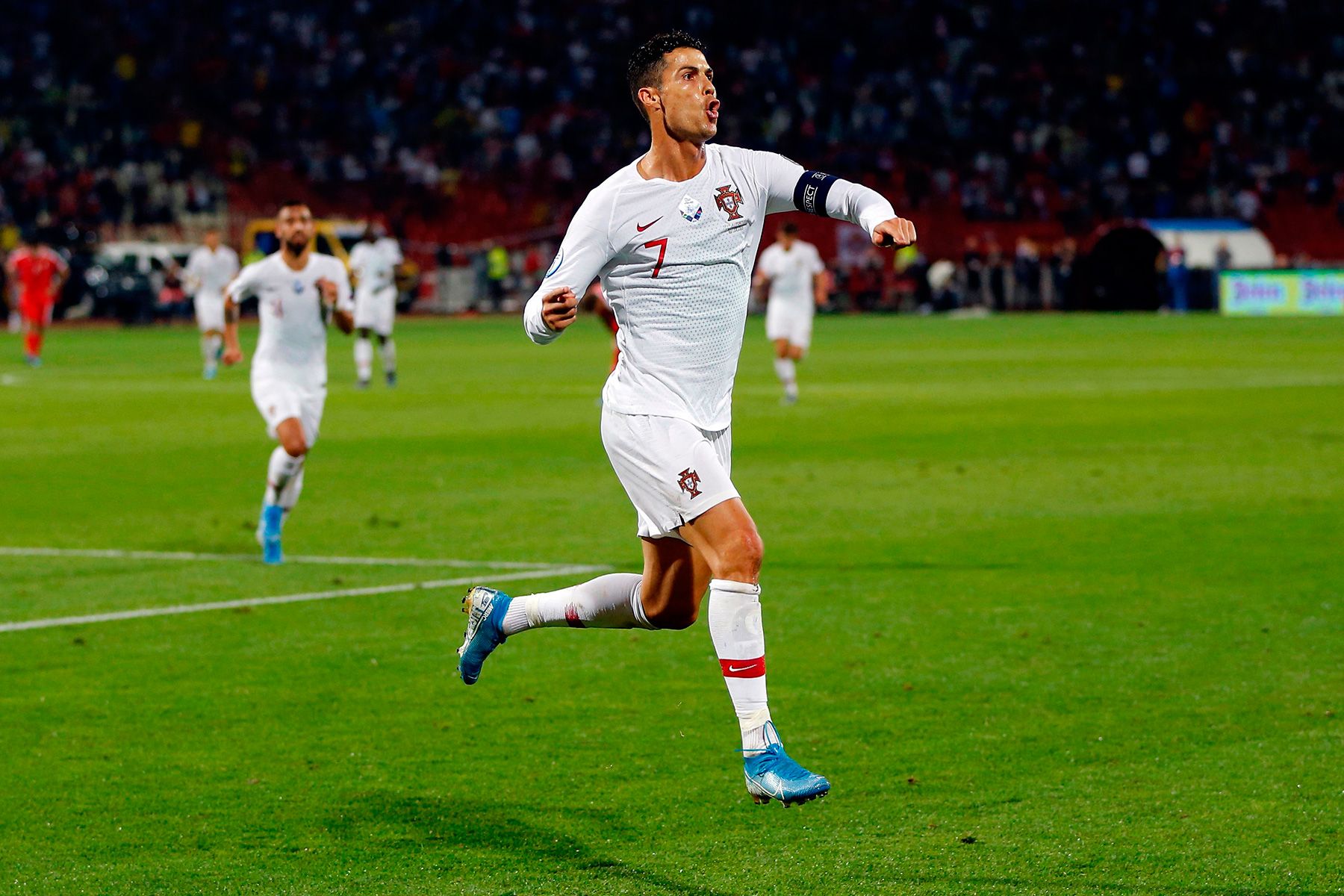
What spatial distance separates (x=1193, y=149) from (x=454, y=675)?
48.2 m

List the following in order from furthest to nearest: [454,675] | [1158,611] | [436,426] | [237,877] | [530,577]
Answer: [436,426]
[530,577]
[1158,611]
[454,675]
[237,877]

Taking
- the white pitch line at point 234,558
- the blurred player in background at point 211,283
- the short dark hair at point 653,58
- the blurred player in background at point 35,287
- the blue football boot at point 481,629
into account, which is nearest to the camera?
the short dark hair at point 653,58

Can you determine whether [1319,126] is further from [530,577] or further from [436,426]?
[530,577]

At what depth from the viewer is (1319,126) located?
52.5m

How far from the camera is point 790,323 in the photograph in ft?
81.4

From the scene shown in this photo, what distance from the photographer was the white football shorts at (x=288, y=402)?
39.5 feet

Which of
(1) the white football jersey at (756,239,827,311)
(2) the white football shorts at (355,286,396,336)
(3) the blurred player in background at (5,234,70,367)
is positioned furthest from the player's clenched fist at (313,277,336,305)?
(3) the blurred player in background at (5,234,70,367)

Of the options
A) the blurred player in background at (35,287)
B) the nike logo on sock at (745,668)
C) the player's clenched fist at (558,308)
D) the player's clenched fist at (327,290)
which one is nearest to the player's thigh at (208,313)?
the blurred player in background at (35,287)

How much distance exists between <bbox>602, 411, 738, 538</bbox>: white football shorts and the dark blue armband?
0.79 metres

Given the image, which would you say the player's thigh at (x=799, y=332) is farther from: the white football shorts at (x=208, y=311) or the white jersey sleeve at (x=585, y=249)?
the white jersey sleeve at (x=585, y=249)

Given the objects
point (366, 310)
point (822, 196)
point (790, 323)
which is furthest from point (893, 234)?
point (366, 310)

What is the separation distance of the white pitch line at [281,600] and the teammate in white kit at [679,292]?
4.14 meters

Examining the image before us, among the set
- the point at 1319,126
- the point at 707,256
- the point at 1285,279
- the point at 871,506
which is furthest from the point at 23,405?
the point at 1319,126

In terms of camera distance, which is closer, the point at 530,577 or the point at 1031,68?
the point at 530,577
